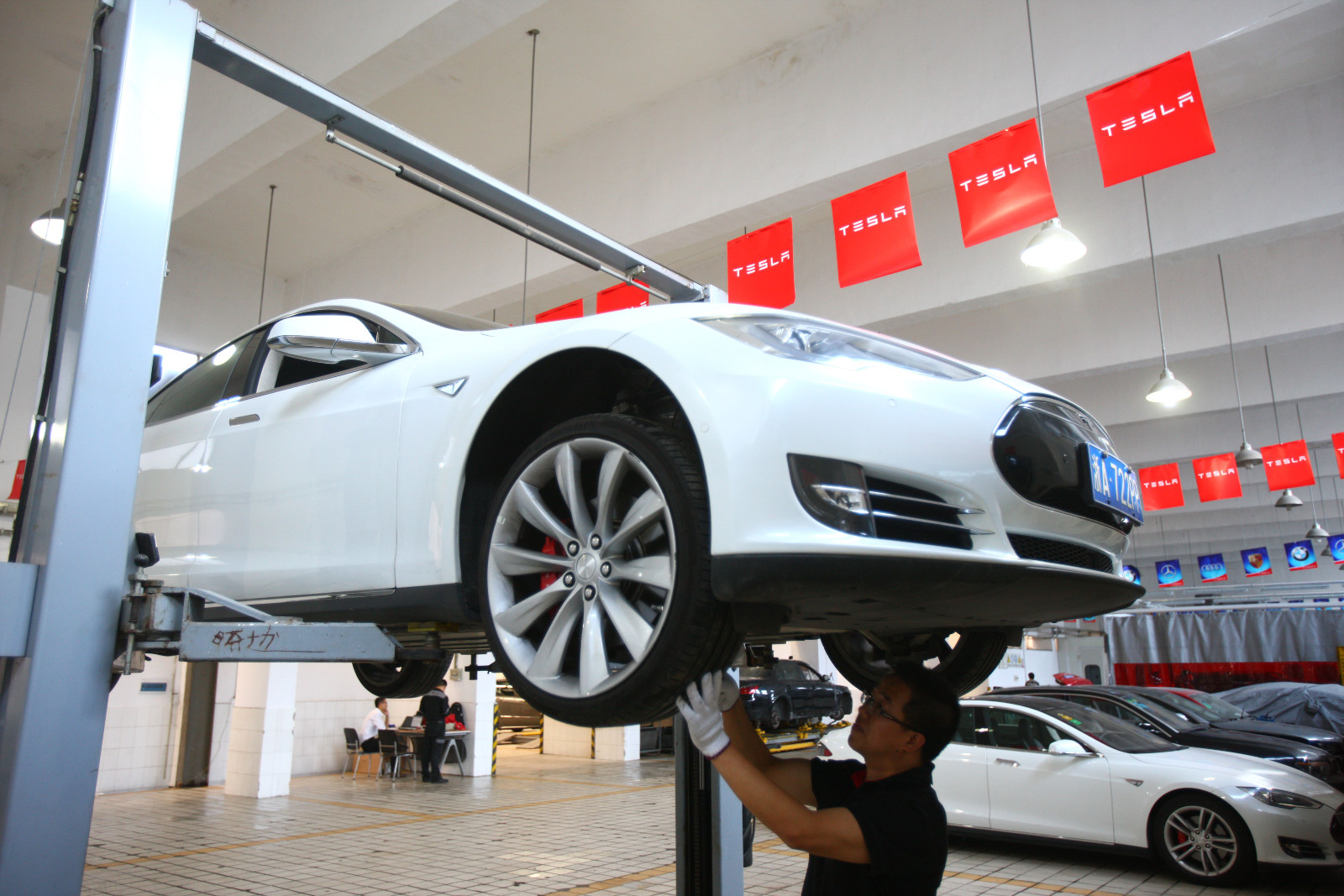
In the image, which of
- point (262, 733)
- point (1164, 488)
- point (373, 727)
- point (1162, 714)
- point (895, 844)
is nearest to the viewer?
point (895, 844)

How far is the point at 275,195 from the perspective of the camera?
9.67 metres

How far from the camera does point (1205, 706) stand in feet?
28.6

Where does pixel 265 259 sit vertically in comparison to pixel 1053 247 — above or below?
above

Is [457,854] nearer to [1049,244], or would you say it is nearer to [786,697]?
[786,697]

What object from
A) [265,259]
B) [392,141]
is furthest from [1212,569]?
[392,141]

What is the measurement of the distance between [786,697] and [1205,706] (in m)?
4.36

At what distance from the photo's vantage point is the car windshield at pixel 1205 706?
27.5 ft

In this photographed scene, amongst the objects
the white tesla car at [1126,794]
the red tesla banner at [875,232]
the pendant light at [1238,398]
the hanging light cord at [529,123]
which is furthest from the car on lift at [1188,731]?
the hanging light cord at [529,123]

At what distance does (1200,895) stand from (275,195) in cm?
1019

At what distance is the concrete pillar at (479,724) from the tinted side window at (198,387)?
1037 centimetres

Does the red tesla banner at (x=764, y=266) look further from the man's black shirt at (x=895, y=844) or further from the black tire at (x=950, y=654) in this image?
the man's black shirt at (x=895, y=844)

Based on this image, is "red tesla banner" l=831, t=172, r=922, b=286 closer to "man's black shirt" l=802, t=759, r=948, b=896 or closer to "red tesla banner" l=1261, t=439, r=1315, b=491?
"man's black shirt" l=802, t=759, r=948, b=896

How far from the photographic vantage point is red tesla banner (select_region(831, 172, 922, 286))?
19.0 ft

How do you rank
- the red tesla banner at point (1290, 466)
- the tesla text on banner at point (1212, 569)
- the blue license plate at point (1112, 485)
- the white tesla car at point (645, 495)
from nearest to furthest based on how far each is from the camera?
the white tesla car at point (645, 495)
the blue license plate at point (1112, 485)
the red tesla banner at point (1290, 466)
the tesla text on banner at point (1212, 569)
